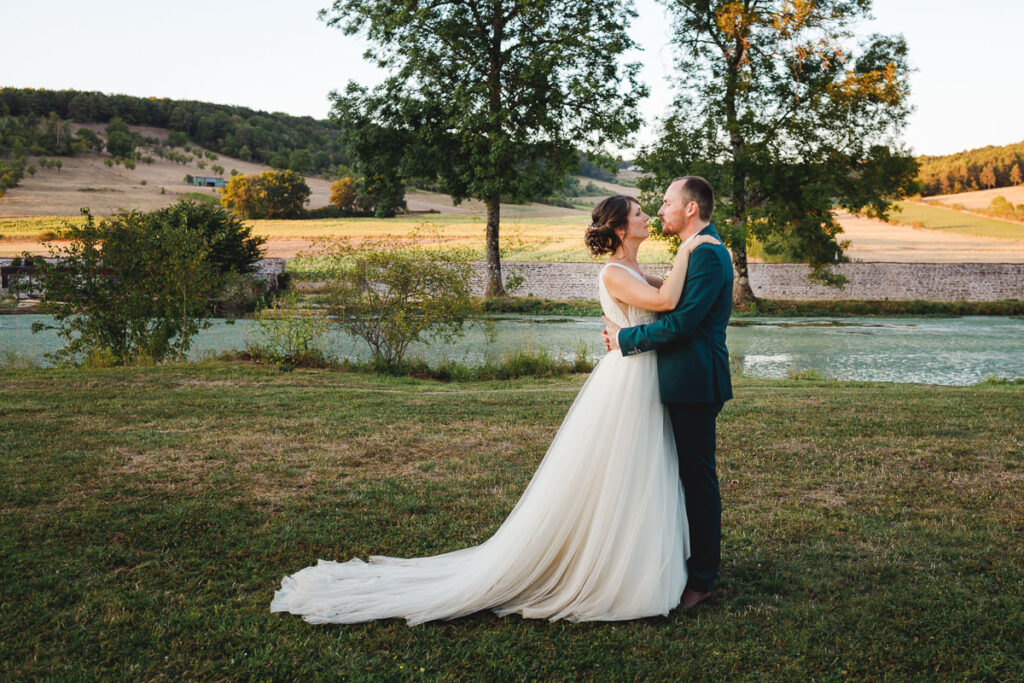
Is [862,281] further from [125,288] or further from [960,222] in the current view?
[960,222]

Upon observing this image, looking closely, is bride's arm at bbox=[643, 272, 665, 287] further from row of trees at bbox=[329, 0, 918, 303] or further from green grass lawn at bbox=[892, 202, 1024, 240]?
green grass lawn at bbox=[892, 202, 1024, 240]

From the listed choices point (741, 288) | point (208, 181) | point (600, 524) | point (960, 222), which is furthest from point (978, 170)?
point (600, 524)

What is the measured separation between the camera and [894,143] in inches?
1227

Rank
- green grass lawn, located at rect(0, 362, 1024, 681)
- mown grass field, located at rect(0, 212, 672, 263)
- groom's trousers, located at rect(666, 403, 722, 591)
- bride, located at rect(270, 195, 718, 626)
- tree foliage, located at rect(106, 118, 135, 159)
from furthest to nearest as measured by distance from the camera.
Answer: tree foliage, located at rect(106, 118, 135, 159)
mown grass field, located at rect(0, 212, 672, 263)
groom's trousers, located at rect(666, 403, 722, 591)
bride, located at rect(270, 195, 718, 626)
green grass lawn, located at rect(0, 362, 1024, 681)

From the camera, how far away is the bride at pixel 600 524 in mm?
4375

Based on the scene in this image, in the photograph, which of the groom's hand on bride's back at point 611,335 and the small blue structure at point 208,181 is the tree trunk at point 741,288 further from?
the small blue structure at point 208,181

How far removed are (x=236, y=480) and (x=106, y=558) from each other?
200 centimetres

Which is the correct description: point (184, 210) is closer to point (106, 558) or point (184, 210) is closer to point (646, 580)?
point (106, 558)

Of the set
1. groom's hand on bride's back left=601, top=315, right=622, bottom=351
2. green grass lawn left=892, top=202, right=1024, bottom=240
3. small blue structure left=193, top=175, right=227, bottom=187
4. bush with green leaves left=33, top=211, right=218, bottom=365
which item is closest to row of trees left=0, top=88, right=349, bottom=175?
small blue structure left=193, top=175, right=227, bottom=187

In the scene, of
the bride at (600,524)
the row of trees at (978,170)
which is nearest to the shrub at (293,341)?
the bride at (600,524)

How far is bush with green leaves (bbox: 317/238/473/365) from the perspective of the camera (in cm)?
1528

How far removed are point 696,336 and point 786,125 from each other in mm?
30543

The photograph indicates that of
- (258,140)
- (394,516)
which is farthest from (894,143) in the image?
(258,140)

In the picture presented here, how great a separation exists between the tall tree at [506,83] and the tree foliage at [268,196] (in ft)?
122
